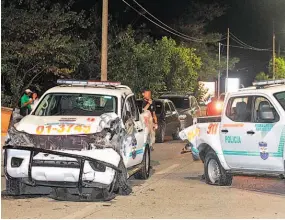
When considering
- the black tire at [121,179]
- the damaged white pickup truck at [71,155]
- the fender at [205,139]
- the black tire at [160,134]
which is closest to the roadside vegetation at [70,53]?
the black tire at [160,134]

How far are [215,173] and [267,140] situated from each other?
1602 millimetres

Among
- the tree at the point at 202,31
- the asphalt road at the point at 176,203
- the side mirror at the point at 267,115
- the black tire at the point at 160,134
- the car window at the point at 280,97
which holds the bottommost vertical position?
the asphalt road at the point at 176,203

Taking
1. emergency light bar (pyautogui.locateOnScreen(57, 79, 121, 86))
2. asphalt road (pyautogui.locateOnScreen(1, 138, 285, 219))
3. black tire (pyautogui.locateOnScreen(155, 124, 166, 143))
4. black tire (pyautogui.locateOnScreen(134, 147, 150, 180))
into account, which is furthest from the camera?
black tire (pyautogui.locateOnScreen(155, 124, 166, 143))

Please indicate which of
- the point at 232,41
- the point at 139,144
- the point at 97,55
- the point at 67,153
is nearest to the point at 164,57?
the point at 97,55

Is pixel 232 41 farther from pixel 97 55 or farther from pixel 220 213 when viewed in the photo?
pixel 220 213

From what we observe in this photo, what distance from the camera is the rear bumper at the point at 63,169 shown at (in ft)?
26.7

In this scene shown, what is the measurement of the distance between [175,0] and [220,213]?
134ft

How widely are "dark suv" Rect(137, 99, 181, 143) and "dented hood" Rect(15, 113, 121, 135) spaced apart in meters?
10.3

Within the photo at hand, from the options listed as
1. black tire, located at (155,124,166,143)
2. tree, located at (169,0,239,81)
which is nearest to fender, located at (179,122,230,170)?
black tire, located at (155,124,166,143)

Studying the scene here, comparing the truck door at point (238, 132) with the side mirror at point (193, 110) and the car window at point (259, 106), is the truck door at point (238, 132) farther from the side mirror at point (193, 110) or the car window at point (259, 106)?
the side mirror at point (193, 110)

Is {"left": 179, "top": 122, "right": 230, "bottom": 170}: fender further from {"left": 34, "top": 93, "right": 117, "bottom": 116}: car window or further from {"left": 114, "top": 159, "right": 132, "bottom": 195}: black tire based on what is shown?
{"left": 114, "top": 159, "right": 132, "bottom": 195}: black tire

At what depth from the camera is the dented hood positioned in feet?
27.7

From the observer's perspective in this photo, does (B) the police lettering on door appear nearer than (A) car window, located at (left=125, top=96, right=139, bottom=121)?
Yes

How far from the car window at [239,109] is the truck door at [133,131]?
1684 mm
